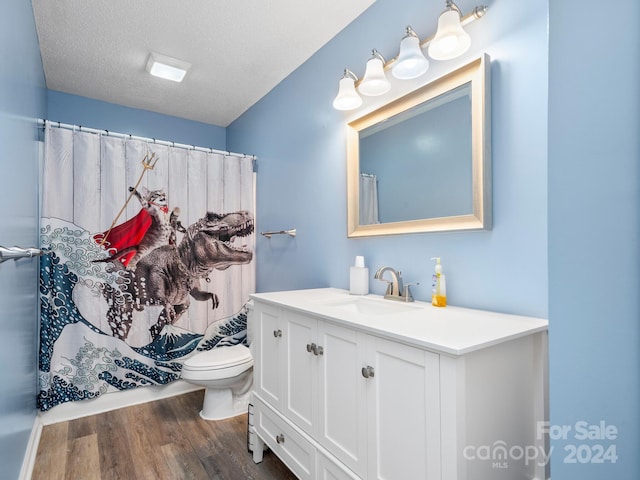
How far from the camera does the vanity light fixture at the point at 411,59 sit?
1409mm

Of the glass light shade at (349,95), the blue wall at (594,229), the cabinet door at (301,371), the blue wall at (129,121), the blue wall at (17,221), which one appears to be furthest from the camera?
the blue wall at (129,121)

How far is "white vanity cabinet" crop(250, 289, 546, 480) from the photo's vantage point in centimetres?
88

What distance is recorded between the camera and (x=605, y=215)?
1.49 ft

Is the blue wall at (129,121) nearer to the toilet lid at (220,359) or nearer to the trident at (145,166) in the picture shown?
the trident at (145,166)

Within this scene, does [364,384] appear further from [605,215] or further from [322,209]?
[322,209]

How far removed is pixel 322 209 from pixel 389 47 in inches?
38.4

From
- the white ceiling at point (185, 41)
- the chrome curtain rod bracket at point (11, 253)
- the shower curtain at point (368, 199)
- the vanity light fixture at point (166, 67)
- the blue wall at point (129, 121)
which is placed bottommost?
the chrome curtain rod bracket at point (11, 253)

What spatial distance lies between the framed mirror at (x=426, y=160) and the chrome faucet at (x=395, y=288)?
197 mm

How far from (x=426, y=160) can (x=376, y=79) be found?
462 millimetres

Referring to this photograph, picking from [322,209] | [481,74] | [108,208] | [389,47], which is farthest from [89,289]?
[481,74]

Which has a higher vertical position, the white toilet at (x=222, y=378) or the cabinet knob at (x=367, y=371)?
the cabinet knob at (x=367, y=371)

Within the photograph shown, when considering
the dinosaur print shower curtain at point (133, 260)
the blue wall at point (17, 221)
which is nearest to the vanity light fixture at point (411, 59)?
the blue wall at point (17, 221)

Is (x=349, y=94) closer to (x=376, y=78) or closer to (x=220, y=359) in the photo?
(x=376, y=78)

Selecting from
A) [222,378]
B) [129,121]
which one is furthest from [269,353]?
[129,121]
